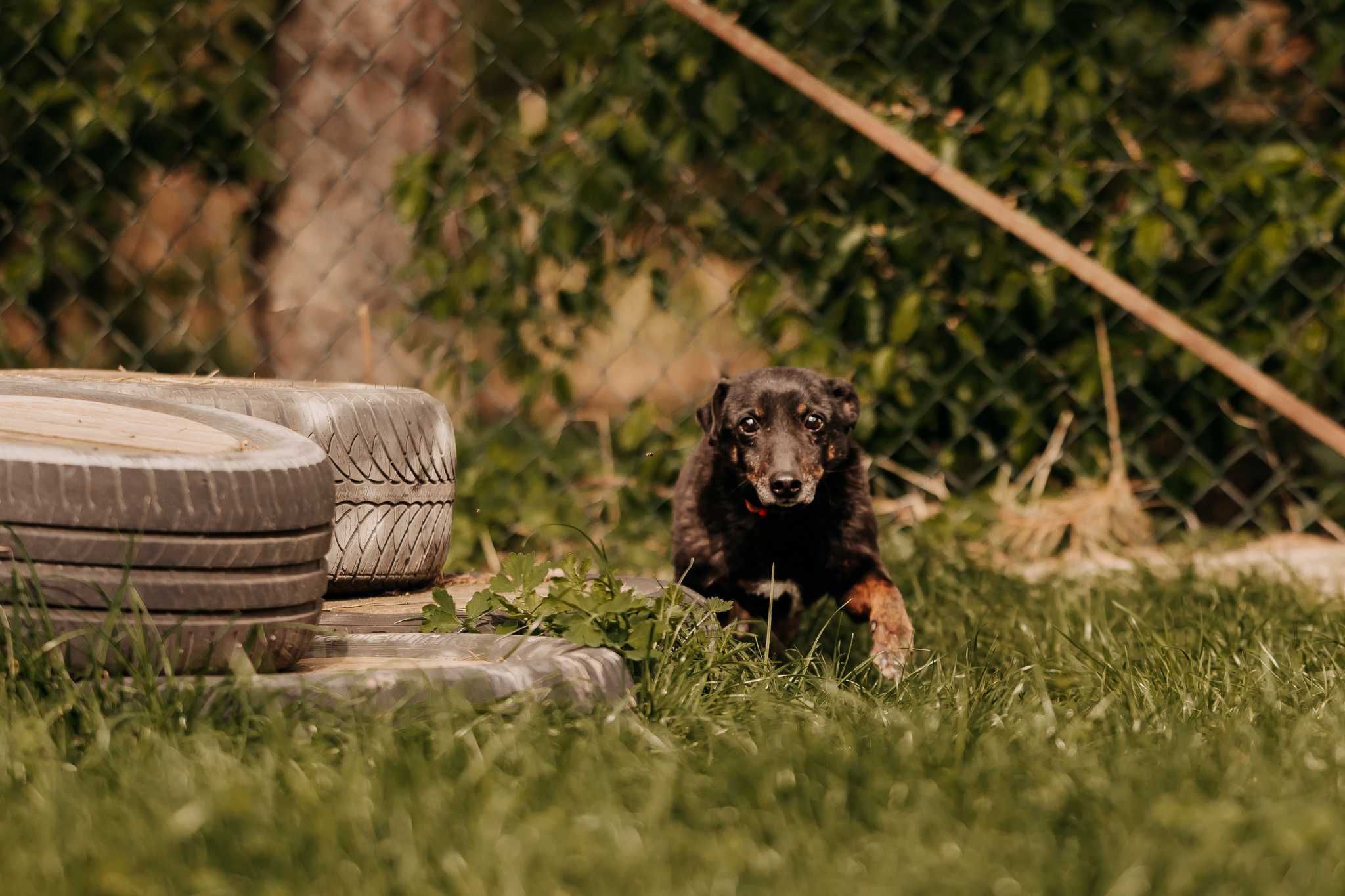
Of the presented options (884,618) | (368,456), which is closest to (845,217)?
(884,618)

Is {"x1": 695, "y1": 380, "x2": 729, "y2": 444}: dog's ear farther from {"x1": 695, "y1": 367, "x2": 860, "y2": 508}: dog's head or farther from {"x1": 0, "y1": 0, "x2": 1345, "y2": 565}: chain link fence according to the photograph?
{"x1": 0, "y1": 0, "x2": 1345, "y2": 565}: chain link fence

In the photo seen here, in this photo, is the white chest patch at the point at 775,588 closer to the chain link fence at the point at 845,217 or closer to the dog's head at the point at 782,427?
the dog's head at the point at 782,427

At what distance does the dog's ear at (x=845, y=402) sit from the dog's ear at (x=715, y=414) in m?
0.30

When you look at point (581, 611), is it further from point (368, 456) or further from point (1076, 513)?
point (1076, 513)

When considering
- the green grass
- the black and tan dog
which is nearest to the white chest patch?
the black and tan dog

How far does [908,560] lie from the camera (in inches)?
188

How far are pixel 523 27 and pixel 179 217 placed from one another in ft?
10.7

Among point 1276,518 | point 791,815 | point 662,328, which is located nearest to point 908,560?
point 1276,518

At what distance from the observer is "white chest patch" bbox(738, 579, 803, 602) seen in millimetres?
3881

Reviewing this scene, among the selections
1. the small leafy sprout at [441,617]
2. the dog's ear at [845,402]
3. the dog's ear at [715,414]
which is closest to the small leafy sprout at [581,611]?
the small leafy sprout at [441,617]

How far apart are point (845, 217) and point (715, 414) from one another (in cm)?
170

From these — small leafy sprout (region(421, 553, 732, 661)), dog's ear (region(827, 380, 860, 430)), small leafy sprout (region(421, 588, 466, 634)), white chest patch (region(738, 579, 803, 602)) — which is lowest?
white chest patch (region(738, 579, 803, 602))

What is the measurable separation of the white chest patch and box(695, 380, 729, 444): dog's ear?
410 mm

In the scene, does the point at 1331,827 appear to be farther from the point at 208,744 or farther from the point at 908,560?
the point at 908,560
